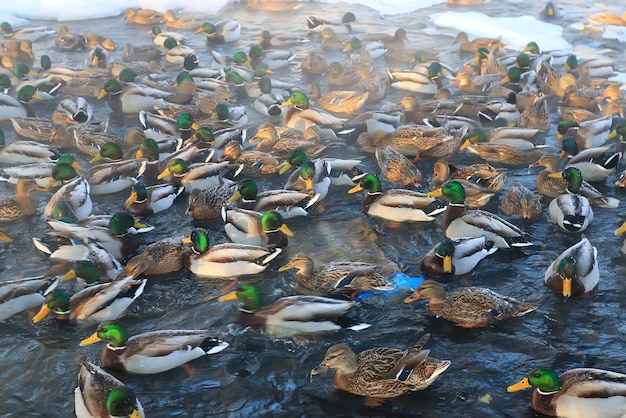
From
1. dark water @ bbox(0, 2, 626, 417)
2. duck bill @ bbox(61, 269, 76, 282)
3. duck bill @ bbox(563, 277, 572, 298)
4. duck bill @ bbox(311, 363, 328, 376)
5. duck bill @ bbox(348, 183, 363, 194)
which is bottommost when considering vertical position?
dark water @ bbox(0, 2, 626, 417)

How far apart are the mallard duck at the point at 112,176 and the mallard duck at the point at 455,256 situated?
418 centimetres

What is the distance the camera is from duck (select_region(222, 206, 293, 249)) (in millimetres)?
8102

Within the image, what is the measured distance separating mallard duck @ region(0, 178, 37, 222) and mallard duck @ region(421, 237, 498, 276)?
4.79 metres

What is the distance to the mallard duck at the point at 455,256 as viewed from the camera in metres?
7.43

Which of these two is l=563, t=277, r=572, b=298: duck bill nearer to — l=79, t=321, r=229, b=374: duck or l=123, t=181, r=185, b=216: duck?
l=79, t=321, r=229, b=374: duck

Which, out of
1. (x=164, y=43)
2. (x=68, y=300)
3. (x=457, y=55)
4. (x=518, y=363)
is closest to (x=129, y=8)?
(x=164, y=43)

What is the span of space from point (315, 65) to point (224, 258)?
7744 mm

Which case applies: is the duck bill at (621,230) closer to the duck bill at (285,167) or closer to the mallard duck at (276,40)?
the duck bill at (285,167)

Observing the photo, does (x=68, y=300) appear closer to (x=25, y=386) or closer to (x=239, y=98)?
(x=25, y=386)

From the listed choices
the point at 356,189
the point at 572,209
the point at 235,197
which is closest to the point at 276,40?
the point at 356,189

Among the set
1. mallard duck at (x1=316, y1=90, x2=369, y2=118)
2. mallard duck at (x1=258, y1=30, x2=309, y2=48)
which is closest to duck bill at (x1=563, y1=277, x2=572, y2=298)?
mallard duck at (x1=316, y1=90, x2=369, y2=118)

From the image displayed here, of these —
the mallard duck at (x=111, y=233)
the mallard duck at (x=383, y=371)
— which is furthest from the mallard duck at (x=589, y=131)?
the mallard duck at (x=111, y=233)

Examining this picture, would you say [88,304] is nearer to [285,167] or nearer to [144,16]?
[285,167]

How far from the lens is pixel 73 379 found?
6.18 m
